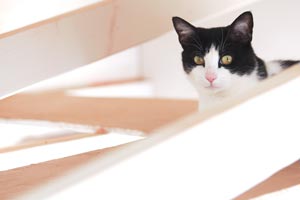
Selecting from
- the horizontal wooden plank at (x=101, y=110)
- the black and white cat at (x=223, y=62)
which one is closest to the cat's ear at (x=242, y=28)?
the black and white cat at (x=223, y=62)

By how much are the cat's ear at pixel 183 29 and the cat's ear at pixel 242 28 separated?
0.07 meters

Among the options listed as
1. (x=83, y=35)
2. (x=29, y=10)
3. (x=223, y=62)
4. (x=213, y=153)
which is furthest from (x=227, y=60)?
(x=29, y=10)

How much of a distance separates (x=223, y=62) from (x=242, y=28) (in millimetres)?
74

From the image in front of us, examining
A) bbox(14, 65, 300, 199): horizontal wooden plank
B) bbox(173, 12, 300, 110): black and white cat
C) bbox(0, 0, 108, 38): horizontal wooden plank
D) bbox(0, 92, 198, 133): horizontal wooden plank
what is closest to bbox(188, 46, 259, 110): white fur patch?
bbox(173, 12, 300, 110): black and white cat

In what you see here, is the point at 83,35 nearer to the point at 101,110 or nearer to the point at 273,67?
the point at 273,67

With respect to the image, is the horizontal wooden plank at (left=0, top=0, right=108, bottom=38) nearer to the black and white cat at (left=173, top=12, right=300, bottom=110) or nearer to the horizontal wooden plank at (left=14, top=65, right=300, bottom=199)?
the black and white cat at (left=173, top=12, right=300, bottom=110)

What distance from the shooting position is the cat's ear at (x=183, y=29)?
2.63 ft

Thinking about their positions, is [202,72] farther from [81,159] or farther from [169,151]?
[169,151]

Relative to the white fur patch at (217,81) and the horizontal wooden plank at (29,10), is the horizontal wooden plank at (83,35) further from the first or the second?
the horizontal wooden plank at (29,10)

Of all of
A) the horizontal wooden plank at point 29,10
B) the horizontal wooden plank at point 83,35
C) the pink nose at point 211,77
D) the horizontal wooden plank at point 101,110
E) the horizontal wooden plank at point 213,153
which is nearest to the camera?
the horizontal wooden plank at point 213,153

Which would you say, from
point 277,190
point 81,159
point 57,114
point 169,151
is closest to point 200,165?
point 169,151

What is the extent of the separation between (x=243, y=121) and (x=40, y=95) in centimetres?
157

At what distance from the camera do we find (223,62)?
85 centimetres

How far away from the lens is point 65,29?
738 millimetres
